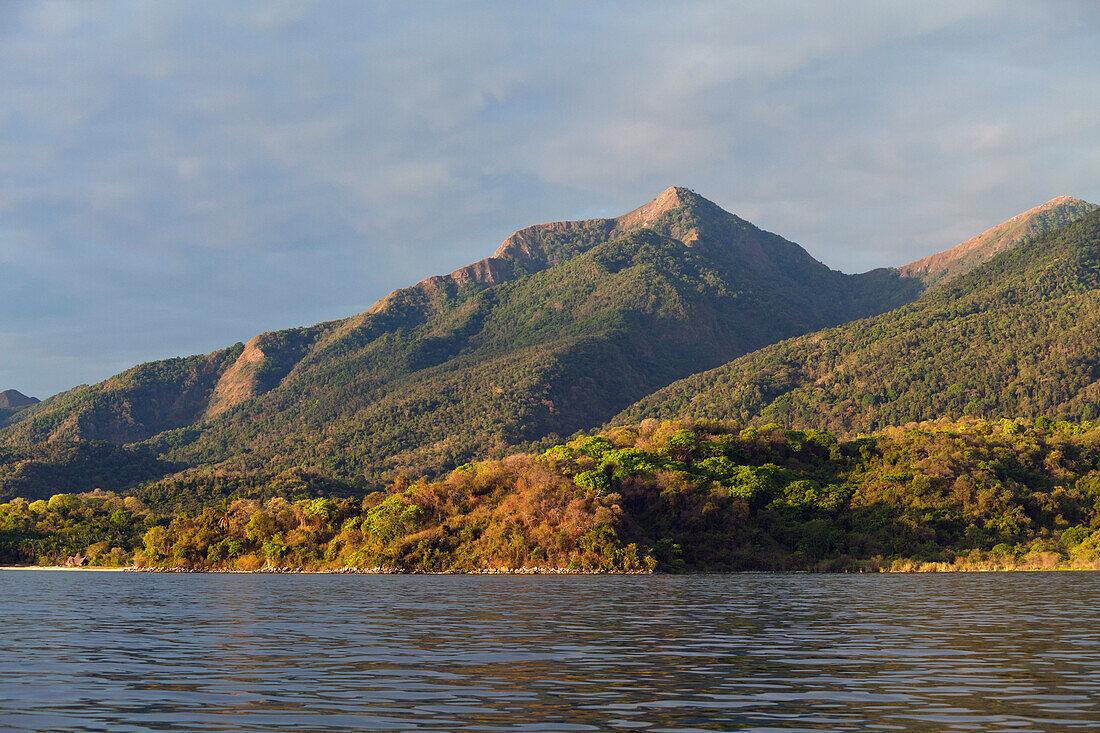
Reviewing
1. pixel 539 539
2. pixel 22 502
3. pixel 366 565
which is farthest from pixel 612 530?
pixel 22 502

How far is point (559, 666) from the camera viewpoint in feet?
101

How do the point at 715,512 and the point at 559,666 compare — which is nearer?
the point at 559,666

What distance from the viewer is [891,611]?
53.9 metres

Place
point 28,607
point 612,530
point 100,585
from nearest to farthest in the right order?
point 28,607
point 100,585
point 612,530

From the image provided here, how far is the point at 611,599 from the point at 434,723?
45916 millimetres

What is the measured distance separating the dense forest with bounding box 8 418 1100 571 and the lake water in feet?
200

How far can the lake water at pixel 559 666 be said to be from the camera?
21.7 meters

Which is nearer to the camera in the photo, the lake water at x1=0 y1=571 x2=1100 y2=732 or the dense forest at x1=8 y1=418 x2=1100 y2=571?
the lake water at x1=0 y1=571 x2=1100 y2=732

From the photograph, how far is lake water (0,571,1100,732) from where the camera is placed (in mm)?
21703

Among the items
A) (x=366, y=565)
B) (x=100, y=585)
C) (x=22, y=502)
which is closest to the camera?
(x=100, y=585)

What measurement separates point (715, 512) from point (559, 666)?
100 metres

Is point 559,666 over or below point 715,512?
over

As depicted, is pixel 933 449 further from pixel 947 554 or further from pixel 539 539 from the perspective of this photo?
pixel 539 539

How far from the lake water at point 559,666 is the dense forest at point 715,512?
61.0 metres
